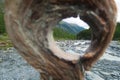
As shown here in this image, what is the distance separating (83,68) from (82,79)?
10cm

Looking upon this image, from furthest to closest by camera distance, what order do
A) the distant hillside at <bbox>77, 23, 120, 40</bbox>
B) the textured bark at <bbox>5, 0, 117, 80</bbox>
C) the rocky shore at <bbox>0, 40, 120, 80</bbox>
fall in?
the distant hillside at <bbox>77, 23, 120, 40</bbox>
the rocky shore at <bbox>0, 40, 120, 80</bbox>
the textured bark at <bbox>5, 0, 117, 80</bbox>

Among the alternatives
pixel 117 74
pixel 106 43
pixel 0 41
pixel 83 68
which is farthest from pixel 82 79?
pixel 0 41

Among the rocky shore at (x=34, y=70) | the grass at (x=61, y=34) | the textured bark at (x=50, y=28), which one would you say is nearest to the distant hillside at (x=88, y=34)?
the grass at (x=61, y=34)

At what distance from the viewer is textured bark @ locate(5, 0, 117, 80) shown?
3873 mm

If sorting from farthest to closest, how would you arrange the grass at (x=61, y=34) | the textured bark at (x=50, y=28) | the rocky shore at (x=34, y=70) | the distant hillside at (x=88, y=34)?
the grass at (x=61, y=34)
the distant hillside at (x=88, y=34)
the rocky shore at (x=34, y=70)
the textured bark at (x=50, y=28)

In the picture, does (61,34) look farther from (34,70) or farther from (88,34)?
(34,70)

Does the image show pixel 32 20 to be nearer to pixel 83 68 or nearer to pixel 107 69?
pixel 83 68

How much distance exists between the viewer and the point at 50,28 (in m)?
3.98

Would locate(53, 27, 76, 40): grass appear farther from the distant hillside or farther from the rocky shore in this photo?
the rocky shore

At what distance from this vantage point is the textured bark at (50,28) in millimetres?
3873

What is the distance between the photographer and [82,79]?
411cm

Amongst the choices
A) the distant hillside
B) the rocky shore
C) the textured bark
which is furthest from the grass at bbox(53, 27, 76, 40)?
the textured bark

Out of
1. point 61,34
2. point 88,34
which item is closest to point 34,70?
point 88,34

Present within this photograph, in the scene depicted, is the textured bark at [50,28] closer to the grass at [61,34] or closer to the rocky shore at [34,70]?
the rocky shore at [34,70]
